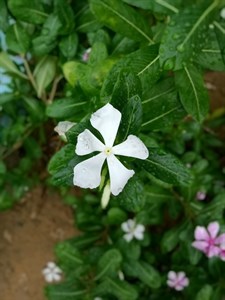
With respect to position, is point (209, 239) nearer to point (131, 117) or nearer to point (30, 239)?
point (131, 117)

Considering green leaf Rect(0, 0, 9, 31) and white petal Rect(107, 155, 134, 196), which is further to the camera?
green leaf Rect(0, 0, 9, 31)

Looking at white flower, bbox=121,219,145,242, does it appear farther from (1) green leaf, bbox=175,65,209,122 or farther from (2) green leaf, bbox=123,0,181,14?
(2) green leaf, bbox=123,0,181,14

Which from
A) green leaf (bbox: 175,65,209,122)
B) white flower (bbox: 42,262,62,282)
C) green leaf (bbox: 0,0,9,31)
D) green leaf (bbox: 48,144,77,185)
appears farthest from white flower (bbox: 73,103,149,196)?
white flower (bbox: 42,262,62,282)

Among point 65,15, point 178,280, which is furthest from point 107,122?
point 178,280

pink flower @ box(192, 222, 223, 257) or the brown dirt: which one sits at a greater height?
pink flower @ box(192, 222, 223, 257)

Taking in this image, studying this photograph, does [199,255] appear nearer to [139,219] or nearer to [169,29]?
[139,219]

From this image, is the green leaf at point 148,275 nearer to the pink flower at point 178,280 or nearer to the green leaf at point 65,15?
the pink flower at point 178,280
